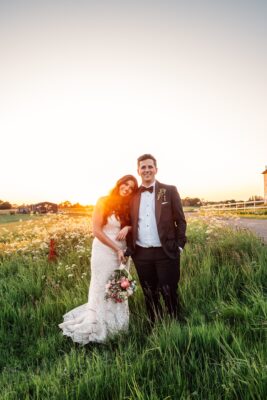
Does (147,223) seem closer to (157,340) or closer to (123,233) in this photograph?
(123,233)

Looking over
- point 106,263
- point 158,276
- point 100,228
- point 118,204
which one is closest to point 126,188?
point 118,204

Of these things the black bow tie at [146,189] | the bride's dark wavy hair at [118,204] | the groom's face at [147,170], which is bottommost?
the bride's dark wavy hair at [118,204]

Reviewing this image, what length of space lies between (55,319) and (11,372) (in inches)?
59.4

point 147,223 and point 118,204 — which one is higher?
point 118,204

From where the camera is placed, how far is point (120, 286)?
16.5 ft

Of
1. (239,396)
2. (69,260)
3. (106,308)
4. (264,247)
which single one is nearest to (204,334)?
(239,396)

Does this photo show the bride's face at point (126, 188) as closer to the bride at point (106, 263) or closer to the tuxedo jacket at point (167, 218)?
the bride at point (106, 263)

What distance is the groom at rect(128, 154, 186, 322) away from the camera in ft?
16.5

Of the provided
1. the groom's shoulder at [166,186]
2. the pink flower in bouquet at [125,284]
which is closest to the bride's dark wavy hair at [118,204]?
the groom's shoulder at [166,186]

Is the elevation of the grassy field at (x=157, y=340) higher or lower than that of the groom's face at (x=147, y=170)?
lower

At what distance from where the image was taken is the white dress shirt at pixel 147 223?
508cm

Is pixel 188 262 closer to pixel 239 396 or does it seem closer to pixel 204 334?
pixel 204 334

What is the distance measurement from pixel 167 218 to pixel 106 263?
1.15m

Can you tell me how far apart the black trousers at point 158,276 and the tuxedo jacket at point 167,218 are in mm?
129
